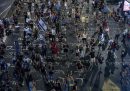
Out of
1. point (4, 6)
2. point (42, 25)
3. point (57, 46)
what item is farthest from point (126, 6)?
Answer: point (4, 6)

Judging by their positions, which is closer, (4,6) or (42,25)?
(42,25)

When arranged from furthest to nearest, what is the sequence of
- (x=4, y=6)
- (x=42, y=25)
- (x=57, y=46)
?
1. (x=4, y=6)
2. (x=42, y=25)
3. (x=57, y=46)

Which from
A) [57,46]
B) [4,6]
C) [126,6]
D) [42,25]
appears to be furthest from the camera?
[4,6]

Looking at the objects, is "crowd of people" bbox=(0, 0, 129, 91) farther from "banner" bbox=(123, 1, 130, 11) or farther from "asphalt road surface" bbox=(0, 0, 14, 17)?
"banner" bbox=(123, 1, 130, 11)

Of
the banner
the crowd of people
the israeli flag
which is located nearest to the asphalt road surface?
the crowd of people

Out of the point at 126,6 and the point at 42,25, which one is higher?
the point at 126,6

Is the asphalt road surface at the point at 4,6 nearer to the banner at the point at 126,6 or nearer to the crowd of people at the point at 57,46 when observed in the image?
the crowd of people at the point at 57,46

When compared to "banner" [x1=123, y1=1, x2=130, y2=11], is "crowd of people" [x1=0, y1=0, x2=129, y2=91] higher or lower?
lower

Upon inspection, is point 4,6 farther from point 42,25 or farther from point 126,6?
point 126,6
